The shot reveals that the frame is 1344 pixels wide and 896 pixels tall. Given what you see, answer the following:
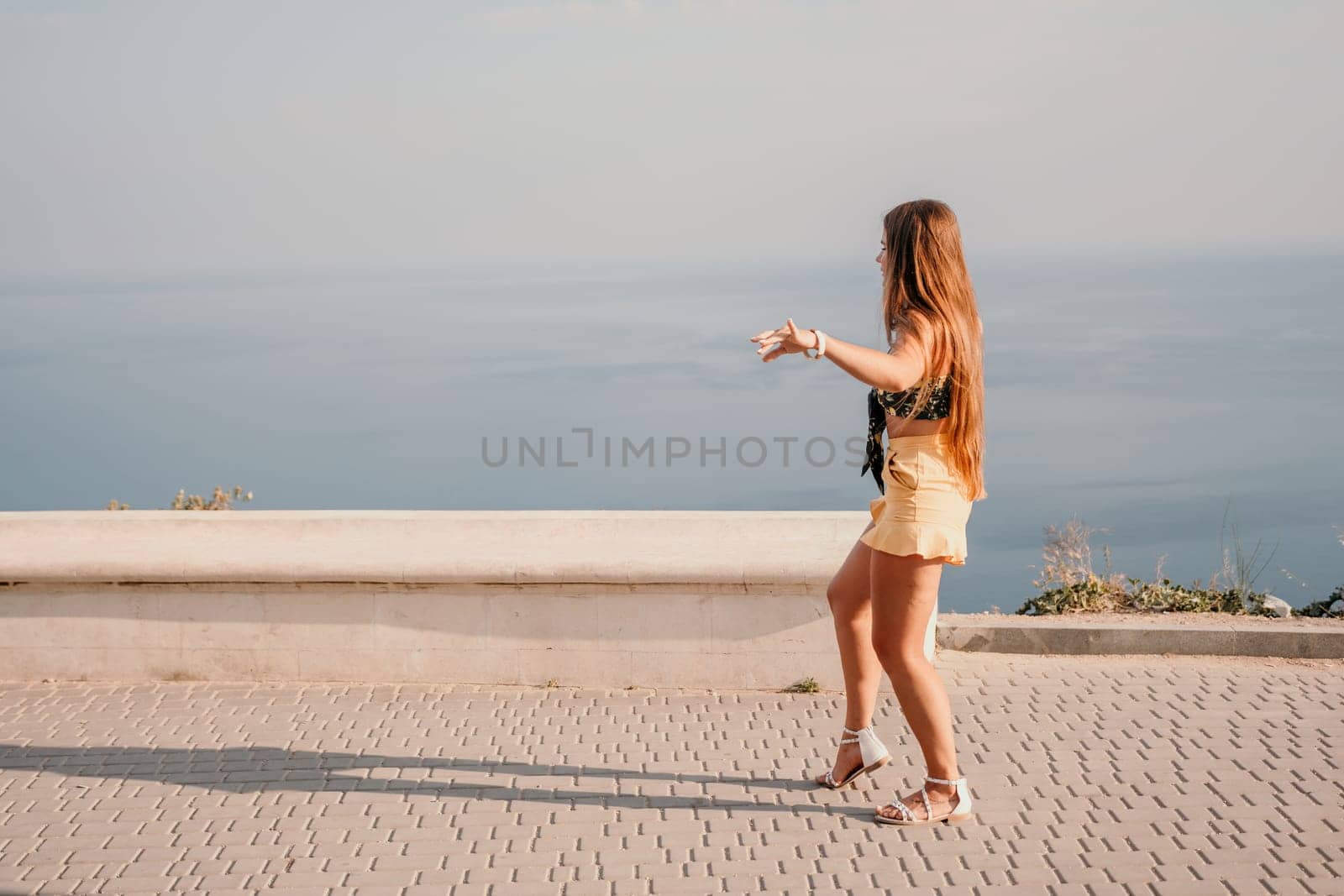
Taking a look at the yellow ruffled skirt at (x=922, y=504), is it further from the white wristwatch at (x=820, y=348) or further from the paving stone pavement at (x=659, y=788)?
the paving stone pavement at (x=659, y=788)

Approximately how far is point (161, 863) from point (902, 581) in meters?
2.50

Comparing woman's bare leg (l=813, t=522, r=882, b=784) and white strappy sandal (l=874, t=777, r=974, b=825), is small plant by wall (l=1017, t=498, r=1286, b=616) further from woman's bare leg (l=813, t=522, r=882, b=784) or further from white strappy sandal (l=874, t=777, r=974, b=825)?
white strappy sandal (l=874, t=777, r=974, b=825)

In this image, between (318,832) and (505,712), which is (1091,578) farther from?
(318,832)

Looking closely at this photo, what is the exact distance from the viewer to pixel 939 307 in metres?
4.27

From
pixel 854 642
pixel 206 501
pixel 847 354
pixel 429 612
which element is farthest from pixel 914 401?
pixel 206 501

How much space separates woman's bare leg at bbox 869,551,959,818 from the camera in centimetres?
439

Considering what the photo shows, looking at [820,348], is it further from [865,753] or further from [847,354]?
[865,753]

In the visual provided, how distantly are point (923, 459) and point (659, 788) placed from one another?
1.55m

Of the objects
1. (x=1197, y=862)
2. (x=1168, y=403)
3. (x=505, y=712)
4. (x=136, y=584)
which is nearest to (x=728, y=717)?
(x=505, y=712)

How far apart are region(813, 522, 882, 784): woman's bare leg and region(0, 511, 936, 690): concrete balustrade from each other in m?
0.94

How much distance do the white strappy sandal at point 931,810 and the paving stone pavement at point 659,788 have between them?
47 millimetres

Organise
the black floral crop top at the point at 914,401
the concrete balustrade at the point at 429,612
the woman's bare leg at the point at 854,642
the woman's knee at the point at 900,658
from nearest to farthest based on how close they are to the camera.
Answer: the black floral crop top at the point at 914,401
the woman's knee at the point at 900,658
the woman's bare leg at the point at 854,642
the concrete balustrade at the point at 429,612

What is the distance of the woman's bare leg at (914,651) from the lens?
4387 millimetres

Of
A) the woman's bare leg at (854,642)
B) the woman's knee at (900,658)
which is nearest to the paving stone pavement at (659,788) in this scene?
the woman's bare leg at (854,642)
